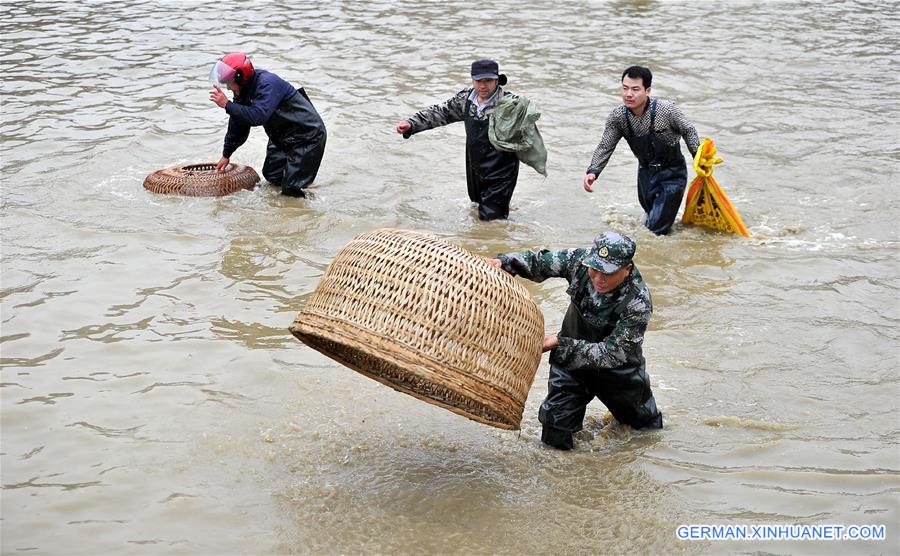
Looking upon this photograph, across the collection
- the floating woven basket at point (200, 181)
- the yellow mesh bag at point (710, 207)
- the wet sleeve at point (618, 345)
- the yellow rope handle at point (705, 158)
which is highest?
the wet sleeve at point (618, 345)

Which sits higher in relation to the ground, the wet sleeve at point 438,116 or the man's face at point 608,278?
the man's face at point 608,278

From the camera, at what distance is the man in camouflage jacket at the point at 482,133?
7918 mm

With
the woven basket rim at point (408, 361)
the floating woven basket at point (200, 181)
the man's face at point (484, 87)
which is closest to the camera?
the woven basket rim at point (408, 361)

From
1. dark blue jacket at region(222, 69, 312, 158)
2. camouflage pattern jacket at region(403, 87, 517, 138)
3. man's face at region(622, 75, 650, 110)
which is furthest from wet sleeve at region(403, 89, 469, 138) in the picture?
man's face at region(622, 75, 650, 110)

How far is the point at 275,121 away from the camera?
864cm

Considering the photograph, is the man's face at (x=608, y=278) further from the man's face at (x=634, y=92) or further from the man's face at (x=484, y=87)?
the man's face at (x=484, y=87)

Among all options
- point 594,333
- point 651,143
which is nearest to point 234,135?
point 651,143

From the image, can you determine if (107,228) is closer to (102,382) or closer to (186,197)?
(186,197)

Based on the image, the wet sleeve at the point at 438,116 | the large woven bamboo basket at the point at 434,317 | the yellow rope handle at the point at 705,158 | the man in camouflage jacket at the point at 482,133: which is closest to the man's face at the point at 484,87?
the man in camouflage jacket at the point at 482,133

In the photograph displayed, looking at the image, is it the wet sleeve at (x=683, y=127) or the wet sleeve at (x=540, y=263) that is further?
the wet sleeve at (x=683, y=127)

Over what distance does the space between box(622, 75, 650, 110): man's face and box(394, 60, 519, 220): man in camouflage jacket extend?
0.92m

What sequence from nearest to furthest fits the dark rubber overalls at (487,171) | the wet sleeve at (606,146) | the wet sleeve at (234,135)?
the wet sleeve at (606,146) < the dark rubber overalls at (487,171) < the wet sleeve at (234,135)

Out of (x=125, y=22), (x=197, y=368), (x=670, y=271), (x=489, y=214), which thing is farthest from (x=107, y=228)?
(x=125, y=22)

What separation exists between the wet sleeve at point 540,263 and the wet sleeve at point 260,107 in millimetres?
4047
